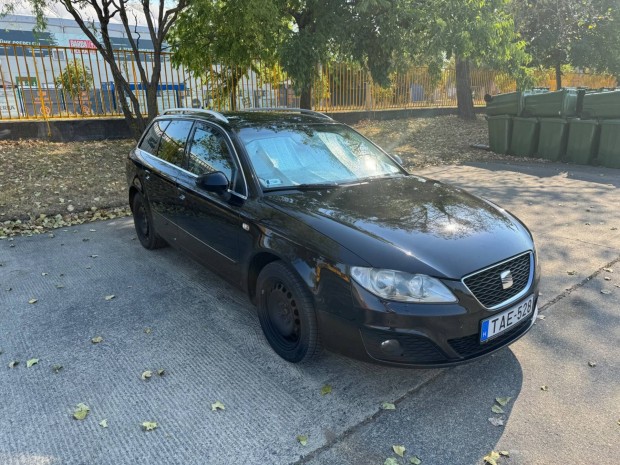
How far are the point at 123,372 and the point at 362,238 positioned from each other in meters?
1.79

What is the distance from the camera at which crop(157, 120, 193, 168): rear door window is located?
429 centimetres

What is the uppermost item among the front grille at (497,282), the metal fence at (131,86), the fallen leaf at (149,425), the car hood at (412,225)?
the metal fence at (131,86)

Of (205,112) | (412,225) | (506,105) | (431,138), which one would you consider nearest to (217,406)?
(412,225)

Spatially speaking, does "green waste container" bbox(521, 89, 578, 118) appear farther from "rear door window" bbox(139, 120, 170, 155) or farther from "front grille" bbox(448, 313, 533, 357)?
"front grille" bbox(448, 313, 533, 357)

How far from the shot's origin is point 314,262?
271 cm

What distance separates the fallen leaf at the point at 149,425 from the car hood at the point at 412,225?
134 centimetres

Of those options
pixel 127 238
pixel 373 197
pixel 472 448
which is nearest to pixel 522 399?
pixel 472 448

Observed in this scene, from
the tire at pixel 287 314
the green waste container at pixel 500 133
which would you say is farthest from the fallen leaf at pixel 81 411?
the green waste container at pixel 500 133

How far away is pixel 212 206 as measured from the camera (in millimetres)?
3654

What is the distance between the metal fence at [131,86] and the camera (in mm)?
9727

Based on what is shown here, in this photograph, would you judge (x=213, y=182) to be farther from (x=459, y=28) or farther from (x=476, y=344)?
(x=459, y=28)

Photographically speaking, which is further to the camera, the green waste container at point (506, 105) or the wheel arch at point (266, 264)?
the green waste container at point (506, 105)

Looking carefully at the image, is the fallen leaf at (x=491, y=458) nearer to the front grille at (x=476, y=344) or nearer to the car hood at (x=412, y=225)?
the front grille at (x=476, y=344)

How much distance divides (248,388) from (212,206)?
1.48m
